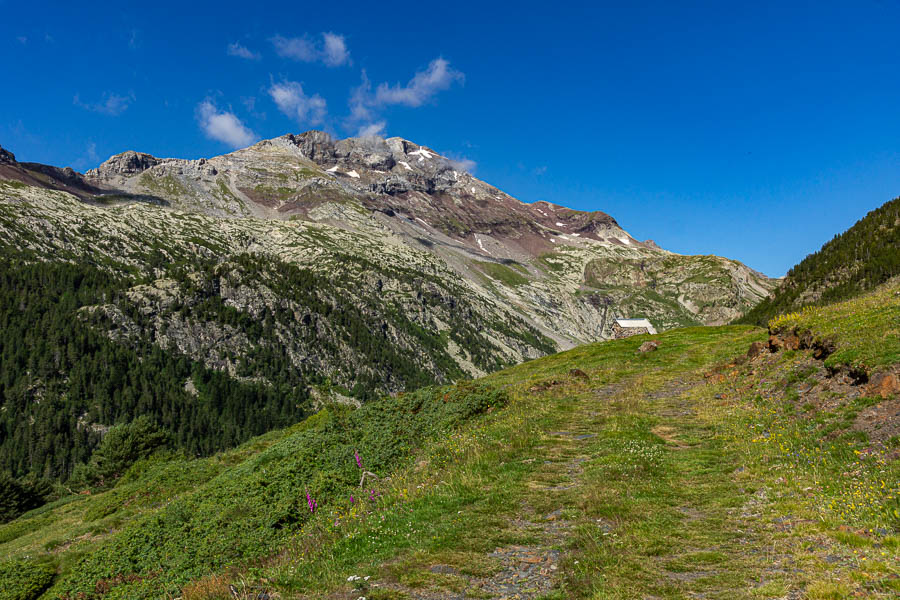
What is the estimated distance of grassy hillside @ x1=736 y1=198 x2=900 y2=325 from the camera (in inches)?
2962

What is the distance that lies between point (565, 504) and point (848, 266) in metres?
103

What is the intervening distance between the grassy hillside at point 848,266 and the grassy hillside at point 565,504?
68.2m

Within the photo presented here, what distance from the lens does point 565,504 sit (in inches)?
470

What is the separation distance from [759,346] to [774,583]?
88.8ft

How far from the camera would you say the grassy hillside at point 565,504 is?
8.34m

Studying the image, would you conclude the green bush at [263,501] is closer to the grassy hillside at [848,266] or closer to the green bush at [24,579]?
the green bush at [24,579]

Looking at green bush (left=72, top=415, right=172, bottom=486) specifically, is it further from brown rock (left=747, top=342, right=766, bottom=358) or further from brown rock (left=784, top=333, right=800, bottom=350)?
brown rock (left=784, top=333, right=800, bottom=350)

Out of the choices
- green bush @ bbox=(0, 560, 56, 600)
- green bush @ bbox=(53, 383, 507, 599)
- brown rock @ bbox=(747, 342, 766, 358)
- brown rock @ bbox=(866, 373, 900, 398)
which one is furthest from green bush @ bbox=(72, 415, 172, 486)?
brown rock @ bbox=(866, 373, 900, 398)

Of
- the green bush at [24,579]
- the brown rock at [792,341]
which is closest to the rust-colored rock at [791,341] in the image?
the brown rock at [792,341]

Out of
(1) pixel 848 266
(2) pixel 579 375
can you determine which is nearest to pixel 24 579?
(2) pixel 579 375

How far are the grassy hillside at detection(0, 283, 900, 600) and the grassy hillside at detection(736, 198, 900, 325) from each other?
224 feet

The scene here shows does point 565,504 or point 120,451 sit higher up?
point 565,504

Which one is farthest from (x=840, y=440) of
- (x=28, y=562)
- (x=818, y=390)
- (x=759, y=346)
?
(x=28, y=562)

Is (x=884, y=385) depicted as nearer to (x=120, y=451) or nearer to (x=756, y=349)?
(x=756, y=349)
